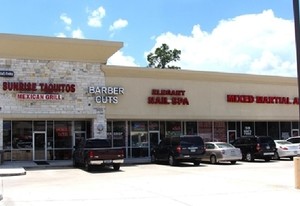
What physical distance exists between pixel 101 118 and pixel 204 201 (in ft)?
64.9

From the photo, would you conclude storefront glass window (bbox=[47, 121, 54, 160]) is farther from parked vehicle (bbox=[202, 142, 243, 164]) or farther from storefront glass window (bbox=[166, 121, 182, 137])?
parked vehicle (bbox=[202, 142, 243, 164])

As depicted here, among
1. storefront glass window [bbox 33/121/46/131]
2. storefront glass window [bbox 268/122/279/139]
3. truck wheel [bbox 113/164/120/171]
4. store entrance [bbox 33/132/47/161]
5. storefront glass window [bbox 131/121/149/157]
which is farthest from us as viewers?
storefront glass window [bbox 268/122/279/139]

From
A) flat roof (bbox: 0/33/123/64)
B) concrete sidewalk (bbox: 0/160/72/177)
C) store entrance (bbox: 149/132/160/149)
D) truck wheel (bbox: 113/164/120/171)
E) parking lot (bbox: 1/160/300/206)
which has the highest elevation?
flat roof (bbox: 0/33/123/64)

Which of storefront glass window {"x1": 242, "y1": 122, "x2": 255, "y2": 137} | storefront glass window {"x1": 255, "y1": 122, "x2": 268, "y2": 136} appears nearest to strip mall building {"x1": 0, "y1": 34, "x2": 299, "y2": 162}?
storefront glass window {"x1": 242, "y1": 122, "x2": 255, "y2": 137}

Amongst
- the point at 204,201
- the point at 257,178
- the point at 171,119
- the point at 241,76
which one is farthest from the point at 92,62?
the point at 204,201

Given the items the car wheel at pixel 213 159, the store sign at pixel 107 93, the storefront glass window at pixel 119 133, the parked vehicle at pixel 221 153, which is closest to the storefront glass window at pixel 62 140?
the store sign at pixel 107 93

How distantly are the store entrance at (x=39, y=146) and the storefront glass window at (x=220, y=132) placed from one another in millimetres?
13573

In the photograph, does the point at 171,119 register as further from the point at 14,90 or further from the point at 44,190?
the point at 44,190

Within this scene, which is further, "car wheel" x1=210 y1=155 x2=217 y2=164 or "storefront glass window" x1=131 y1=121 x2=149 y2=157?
"storefront glass window" x1=131 y1=121 x2=149 y2=157

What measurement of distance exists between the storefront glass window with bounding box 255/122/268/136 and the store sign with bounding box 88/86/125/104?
44.1 ft

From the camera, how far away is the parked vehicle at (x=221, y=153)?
2775cm

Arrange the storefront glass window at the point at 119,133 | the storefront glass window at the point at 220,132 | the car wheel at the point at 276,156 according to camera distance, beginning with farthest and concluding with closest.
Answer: the storefront glass window at the point at 220,132
the storefront glass window at the point at 119,133
the car wheel at the point at 276,156

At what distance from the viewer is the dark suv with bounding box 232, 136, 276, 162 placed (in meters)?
29.5

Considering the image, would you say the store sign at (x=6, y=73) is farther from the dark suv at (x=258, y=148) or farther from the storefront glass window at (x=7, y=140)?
the dark suv at (x=258, y=148)
